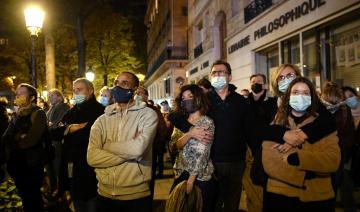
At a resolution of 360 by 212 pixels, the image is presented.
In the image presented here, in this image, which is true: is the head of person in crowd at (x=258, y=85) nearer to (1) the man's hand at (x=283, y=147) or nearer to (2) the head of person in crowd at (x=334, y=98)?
(2) the head of person in crowd at (x=334, y=98)

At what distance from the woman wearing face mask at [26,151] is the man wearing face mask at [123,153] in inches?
91.4

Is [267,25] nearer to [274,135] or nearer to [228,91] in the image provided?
[228,91]

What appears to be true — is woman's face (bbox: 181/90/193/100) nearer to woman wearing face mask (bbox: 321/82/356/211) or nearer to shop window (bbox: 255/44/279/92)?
woman wearing face mask (bbox: 321/82/356/211)

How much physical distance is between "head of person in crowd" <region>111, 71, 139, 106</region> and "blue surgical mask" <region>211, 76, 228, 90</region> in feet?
3.69

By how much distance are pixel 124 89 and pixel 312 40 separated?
8.92 m

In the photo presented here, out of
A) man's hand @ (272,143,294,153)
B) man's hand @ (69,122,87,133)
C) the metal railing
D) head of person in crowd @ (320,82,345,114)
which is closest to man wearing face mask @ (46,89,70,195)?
man's hand @ (69,122,87,133)

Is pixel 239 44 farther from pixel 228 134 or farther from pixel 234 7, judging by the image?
pixel 228 134

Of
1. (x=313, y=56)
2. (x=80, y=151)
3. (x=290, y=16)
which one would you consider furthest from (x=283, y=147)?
(x=290, y=16)

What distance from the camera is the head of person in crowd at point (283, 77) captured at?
4.43m

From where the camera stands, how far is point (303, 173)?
3357 millimetres

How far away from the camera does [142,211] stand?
13.1 ft

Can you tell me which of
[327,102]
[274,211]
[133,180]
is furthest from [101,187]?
[327,102]

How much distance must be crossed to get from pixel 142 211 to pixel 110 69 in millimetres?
31386

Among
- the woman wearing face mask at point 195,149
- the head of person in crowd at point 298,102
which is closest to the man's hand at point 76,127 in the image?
the woman wearing face mask at point 195,149
